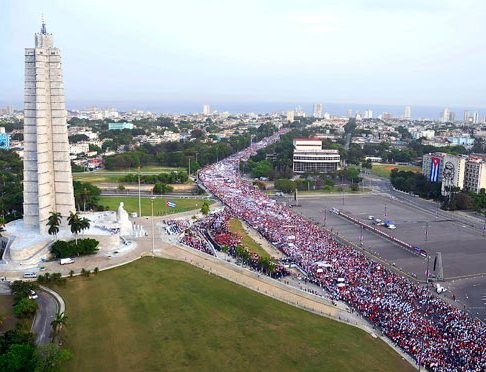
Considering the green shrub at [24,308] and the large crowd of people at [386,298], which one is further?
the green shrub at [24,308]

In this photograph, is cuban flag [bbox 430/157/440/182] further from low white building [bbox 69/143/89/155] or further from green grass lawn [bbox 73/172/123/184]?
low white building [bbox 69/143/89/155]

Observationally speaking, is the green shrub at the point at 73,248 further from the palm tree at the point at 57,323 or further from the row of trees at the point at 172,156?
the row of trees at the point at 172,156

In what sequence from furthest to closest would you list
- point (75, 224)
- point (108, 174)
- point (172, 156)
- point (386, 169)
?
point (386, 169)
point (172, 156)
point (108, 174)
point (75, 224)

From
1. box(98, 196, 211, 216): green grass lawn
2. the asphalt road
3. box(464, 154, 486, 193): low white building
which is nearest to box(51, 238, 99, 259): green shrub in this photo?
the asphalt road

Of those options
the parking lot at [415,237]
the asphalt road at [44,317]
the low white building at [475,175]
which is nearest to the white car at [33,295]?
the asphalt road at [44,317]

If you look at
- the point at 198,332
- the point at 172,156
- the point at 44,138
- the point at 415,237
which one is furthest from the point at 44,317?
the point at 172,156

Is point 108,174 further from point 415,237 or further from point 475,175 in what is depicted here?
point 475,175
